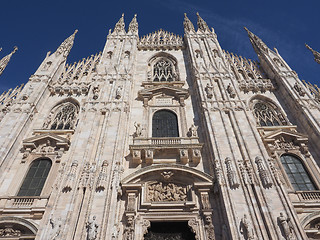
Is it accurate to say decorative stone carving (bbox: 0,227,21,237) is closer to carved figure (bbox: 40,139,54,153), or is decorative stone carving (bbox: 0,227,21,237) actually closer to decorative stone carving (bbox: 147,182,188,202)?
carved figure (bbox: 40,139,54,153)

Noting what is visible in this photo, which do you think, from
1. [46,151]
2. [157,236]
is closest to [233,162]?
[157,236]

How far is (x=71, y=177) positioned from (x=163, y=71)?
12.2 metres

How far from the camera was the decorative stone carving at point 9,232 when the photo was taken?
9711mm

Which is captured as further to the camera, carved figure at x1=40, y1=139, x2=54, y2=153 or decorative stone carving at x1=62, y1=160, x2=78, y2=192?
carved figure at x1=40, y1=139, x2=54, y2=153

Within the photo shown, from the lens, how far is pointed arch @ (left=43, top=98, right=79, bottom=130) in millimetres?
14788

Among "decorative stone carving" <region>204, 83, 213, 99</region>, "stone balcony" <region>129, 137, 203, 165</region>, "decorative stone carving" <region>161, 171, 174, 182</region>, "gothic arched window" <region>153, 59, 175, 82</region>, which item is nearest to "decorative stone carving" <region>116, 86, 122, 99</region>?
"stone balcony" <region>129, 137, 203, 165</region>

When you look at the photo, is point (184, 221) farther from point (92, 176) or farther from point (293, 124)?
point (293, 124)

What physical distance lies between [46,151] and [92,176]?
4201 mm

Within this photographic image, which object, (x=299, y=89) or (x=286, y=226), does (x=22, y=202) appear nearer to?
(x=286, y=226)

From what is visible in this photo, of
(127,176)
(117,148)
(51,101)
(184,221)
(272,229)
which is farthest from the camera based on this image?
(51,101)

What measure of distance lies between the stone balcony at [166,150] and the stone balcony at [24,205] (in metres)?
4.66

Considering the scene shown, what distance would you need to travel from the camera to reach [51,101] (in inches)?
643

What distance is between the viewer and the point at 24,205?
34.3 feet

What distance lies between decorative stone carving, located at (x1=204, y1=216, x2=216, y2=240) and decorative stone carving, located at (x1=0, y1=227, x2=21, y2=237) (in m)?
7.92
